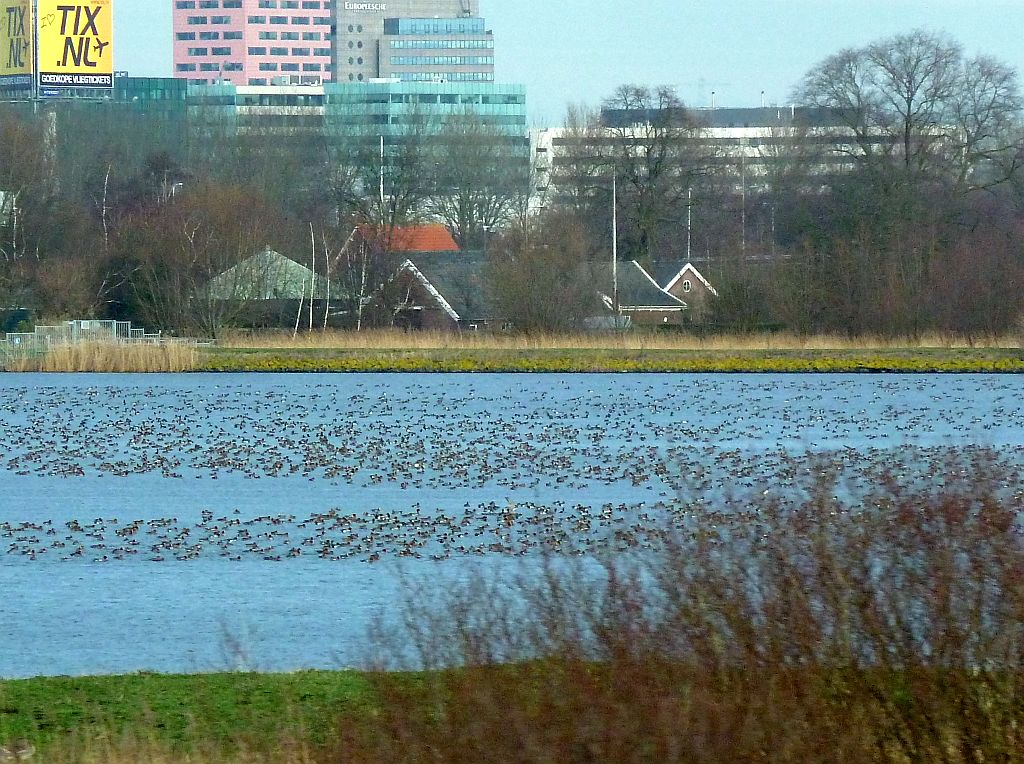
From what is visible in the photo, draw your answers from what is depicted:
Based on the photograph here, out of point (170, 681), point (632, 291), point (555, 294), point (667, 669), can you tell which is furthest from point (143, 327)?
point (667, 669)

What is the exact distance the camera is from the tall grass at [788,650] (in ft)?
17.8

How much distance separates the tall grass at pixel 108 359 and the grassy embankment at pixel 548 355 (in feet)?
0.10

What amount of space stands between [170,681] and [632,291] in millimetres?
59544

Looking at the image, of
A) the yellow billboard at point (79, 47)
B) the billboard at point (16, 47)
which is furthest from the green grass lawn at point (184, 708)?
the billboard at point (16, 47)

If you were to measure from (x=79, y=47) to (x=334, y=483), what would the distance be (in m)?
73.0

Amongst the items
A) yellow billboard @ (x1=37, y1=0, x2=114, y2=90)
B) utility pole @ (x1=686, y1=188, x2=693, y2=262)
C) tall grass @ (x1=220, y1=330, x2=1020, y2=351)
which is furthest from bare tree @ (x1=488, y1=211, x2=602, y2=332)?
yellow billboard @ (x1=37, y1=0, x2=114, y2=90)

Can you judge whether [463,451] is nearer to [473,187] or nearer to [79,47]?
[473,187]

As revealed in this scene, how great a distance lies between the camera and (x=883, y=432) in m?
28.4

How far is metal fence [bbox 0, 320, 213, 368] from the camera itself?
50312 millimetres

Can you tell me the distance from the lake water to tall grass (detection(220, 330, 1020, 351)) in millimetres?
9899

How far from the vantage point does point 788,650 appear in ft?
19.9

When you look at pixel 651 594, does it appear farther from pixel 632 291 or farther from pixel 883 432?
pixel 632 291

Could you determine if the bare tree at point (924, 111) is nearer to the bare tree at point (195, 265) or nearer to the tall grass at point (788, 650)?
the bare tree at point (195, 265)

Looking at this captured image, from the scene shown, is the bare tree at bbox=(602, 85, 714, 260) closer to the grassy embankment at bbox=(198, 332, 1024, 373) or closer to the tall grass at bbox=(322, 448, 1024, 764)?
the grassy embankment at bbox=(198, 332, 1024, 373)
